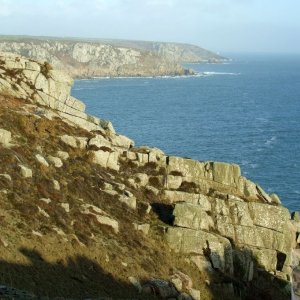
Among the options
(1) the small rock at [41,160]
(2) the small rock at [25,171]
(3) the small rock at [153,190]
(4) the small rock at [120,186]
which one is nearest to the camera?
(2) the small rock at [25,171]

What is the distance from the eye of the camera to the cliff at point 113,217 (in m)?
27.6

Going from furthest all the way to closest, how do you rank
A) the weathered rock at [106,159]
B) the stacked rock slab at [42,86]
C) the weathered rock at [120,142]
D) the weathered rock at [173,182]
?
the stacked rock slab at [42,86]
the weathered rock at [120,142]
the weathered rock at [173,182]
the weathered rock at [106,159]

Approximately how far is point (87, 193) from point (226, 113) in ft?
429

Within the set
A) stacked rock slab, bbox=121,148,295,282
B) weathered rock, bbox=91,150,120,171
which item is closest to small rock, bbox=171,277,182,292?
stacked rock slab, bbox=121,148,295,282

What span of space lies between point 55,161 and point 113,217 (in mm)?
6304

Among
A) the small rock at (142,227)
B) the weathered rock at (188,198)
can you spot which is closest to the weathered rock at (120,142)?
the weathered rock at (188,198)

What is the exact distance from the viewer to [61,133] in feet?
138

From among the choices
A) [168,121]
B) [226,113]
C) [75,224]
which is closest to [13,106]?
[75,224]

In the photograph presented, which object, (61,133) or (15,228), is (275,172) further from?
(15,228)

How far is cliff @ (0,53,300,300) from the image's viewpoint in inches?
1088

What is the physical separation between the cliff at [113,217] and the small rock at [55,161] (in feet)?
0.24

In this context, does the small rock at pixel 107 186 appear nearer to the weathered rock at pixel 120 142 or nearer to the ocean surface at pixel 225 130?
the weathered rock at pixel 120 142

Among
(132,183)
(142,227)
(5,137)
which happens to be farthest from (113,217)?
(5,137)

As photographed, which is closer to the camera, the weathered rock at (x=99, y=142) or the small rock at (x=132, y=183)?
the small rock at (x=132, y=183)
